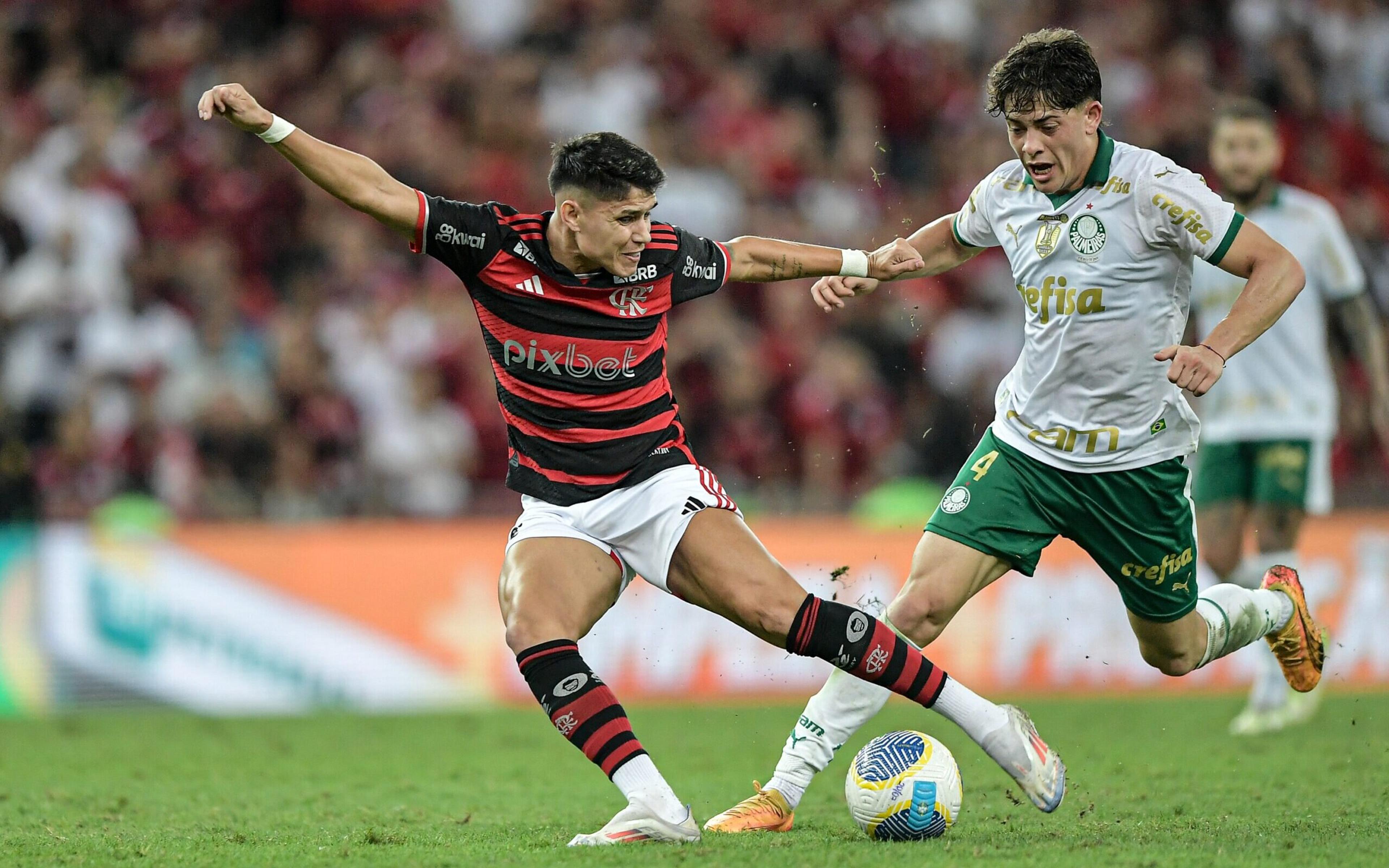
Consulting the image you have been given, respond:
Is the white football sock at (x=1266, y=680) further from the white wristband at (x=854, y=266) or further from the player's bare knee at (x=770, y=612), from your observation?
the player's bare knee at (x=770, y=612)

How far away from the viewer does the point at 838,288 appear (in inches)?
250

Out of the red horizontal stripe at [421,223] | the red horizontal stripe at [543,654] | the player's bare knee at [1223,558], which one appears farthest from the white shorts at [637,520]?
the player's bare knee at [1223,558]

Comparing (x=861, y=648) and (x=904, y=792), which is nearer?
(x=904, y=792)

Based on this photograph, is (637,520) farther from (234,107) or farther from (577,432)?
(234,107)

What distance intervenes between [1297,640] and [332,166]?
4.32 metres

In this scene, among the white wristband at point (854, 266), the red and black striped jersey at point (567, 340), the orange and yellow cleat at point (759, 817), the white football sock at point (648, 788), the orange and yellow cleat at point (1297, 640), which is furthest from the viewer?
the orange and yellow cleat at point (1297, 640)

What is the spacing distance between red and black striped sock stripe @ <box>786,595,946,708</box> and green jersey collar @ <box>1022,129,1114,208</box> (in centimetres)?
166

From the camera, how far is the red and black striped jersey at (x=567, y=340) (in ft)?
19.1

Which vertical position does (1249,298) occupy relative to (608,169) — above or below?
below

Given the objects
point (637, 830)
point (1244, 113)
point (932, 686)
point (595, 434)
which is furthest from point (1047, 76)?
point (1244, 113)

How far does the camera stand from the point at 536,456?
6020 millimetres

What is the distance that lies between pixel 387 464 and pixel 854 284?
6.48 meters

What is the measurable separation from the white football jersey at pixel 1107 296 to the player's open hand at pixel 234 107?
270 cm

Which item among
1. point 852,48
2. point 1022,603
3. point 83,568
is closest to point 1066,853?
point 1022,603
